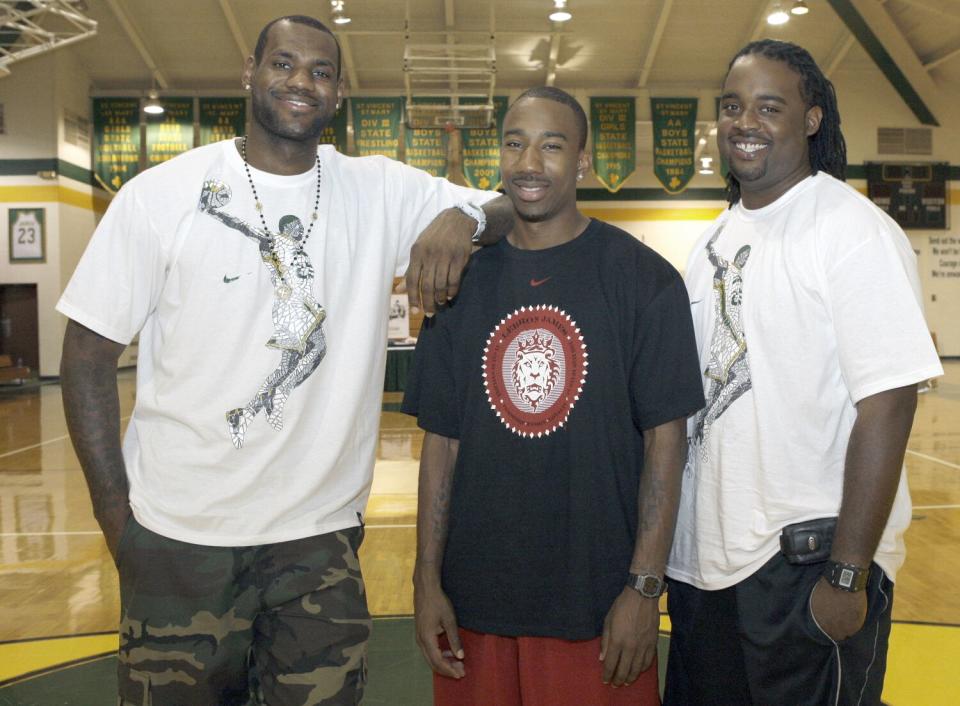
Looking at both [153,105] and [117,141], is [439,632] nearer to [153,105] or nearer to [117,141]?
[153,105]

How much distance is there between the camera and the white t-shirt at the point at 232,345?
1.79 m

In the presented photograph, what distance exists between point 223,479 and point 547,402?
2.13 feet

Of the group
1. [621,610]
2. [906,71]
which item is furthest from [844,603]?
[906,71]

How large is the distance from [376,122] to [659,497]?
44.7 ft

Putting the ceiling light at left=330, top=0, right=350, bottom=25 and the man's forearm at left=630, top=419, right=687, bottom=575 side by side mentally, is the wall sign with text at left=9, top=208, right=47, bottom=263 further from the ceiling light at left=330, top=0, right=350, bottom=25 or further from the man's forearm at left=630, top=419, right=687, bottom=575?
the man's forearm at left=630, top=419, right=687, bottom=575

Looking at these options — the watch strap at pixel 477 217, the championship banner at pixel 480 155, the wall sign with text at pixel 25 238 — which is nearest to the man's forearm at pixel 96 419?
the watch strap at pixel 477 217

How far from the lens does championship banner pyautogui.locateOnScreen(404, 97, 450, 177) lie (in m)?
14.8

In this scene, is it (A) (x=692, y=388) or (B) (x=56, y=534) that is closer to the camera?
(A) (x=692, y=388)

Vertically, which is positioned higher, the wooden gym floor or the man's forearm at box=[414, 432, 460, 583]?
the man's forearm at box=[414, 432, 460, 583]

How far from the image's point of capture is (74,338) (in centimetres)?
184

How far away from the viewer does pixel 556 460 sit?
1816 mm

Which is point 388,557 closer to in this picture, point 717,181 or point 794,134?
point 794,134

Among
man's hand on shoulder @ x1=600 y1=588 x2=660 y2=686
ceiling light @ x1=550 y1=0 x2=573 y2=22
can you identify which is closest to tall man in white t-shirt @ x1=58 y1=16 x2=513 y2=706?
man's hand on shoulder @ x1=600 y1=588 x2=660 y2=686

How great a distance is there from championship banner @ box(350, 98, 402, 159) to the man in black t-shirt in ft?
43.1
